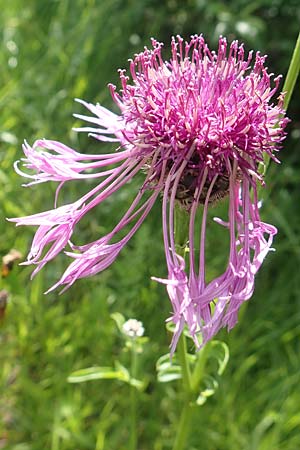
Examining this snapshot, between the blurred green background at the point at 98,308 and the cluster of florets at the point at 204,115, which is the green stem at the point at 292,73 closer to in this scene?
the cluster of florets at the point at 204,115

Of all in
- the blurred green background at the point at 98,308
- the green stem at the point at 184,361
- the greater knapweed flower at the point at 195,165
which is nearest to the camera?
the greater knapweed flower at the point at 195,165

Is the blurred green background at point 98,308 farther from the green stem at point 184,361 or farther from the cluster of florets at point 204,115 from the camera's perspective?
the cluster of florets at point 204,115

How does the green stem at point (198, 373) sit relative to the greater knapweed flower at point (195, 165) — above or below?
below

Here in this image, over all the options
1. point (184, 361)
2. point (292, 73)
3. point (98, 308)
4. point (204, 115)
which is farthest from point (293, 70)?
point (98, 308)

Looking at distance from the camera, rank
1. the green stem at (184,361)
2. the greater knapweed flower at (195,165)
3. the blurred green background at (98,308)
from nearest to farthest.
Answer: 1. the greater knapweed flower at (195,165)
2. the green stem at (184,361)
3. the blurred green background at (98,308)

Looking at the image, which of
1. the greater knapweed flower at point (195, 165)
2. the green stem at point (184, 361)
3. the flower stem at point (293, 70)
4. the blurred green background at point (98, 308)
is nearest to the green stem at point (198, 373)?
the green stem at point (184, 361)

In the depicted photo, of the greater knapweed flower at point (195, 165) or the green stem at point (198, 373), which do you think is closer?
the greater knapweed flower at point (195, 165)

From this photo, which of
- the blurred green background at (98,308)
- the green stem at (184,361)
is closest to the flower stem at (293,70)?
the green stem at (184,361)
